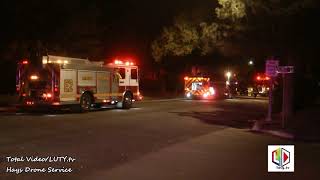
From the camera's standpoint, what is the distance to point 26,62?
88.2 ft

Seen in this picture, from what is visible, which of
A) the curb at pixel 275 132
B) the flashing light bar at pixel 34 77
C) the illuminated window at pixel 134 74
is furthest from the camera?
the illuminated window at pixel 134 74

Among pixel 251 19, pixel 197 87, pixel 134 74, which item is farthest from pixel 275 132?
pixel 197 87

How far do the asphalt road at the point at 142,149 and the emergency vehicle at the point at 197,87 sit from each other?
80.3ft

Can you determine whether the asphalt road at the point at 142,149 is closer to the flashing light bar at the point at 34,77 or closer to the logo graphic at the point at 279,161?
the logo graphic at the point at 279,161

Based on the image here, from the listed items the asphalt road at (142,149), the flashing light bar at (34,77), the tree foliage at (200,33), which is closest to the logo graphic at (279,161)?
the asphalt road at (142,149)

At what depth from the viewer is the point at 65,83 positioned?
2623 centimetres

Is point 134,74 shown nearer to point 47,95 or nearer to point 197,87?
point 47,95

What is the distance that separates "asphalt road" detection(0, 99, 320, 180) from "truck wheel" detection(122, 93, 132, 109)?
25.8ft

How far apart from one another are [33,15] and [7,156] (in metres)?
25.9

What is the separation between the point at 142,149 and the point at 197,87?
1312 inches

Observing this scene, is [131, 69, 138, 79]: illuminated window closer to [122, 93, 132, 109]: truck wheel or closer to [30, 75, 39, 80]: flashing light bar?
[122, 93, 132, 109]: truck wheel

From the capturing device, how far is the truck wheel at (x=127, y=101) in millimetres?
30984

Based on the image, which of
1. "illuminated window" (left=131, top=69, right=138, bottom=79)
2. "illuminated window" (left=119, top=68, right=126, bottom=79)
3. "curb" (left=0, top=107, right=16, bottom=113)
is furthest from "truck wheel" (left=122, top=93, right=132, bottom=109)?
"curb" (left=0, top=107, right=16, bottom=113)

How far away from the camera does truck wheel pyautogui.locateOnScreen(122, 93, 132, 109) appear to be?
102 feet
